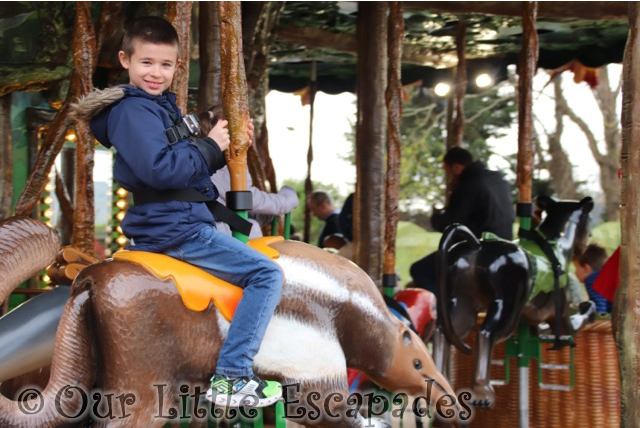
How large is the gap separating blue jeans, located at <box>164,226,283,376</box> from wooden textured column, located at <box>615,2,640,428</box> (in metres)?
1.88

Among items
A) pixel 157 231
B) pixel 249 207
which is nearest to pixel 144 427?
pixel 157 231

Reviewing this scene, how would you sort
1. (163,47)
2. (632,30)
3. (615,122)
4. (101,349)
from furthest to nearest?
(615,122)
(632,30)
(163,47)
(101,349)

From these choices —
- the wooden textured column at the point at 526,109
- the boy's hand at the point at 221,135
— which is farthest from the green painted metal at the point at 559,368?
the boy's hand at the point at 221,135

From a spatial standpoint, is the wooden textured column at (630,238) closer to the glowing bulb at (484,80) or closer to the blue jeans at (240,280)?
the blue jeans at (240,280)

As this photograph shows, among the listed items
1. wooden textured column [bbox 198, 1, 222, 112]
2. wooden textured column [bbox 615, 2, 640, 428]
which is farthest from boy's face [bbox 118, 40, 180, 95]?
wooden textured column [bbox 198, 1, 222, 112]

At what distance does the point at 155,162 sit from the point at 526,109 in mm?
3585

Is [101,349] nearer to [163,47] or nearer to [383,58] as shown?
[163,47]

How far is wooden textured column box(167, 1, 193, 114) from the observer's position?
148 inches

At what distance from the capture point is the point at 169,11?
12.8 feet

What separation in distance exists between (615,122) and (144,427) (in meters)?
14.9

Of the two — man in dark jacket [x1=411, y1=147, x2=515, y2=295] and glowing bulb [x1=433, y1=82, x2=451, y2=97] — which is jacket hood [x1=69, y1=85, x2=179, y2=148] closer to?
man in dark jacket [x1=411, y1=147, x2=515, y2=295]

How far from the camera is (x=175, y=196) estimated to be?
2498 mm

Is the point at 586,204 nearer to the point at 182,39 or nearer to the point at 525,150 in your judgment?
the point at 525,150

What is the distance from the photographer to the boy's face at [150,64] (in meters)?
2.51
